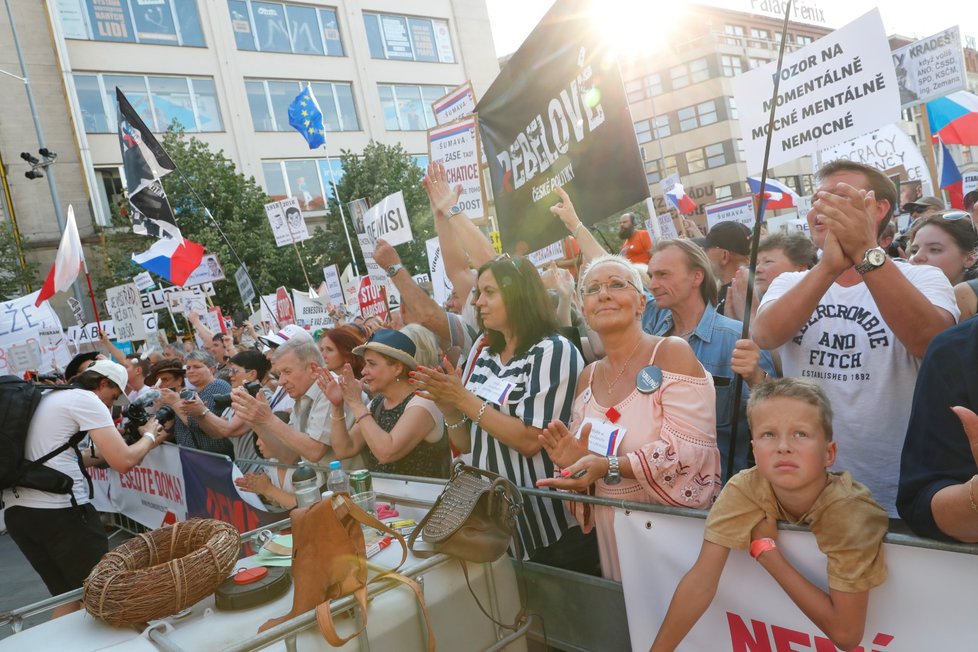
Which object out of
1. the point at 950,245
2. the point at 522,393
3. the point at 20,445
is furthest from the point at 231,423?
the point at 950,245

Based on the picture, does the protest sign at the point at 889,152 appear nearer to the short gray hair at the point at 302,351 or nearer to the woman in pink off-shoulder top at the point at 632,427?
the woman in pink off-shoulder top at the point at 632,427

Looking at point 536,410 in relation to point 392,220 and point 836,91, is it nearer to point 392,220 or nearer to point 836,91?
point 836,91

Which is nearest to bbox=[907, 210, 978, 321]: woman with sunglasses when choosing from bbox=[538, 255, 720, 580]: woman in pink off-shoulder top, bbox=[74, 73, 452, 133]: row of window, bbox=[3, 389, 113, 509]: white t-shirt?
bbox=[538, 255, 720, 580]: woman in pink off-shoulder top

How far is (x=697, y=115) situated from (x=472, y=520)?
50924 millimetres

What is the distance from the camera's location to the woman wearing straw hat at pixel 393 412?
10.6ft

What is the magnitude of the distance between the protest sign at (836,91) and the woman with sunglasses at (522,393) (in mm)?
1288

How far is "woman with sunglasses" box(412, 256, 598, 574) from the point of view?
8.57 feet

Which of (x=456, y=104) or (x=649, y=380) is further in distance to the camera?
(x=456, y=104)

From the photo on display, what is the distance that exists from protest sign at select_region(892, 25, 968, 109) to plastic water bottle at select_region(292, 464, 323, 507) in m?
7.18

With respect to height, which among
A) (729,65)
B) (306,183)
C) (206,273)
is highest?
(729,65)

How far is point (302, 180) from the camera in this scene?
29703 mm

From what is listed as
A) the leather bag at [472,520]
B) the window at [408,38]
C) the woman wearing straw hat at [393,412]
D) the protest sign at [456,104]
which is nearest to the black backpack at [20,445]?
the woman wearing straw hat at [393,412]

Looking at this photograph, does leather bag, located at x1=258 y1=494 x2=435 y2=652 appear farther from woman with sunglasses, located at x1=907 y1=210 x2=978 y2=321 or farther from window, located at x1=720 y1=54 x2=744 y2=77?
window, located at x1=720 y1=54 x2=744 y2=77

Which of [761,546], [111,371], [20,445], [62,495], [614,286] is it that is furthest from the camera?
[111,371]
